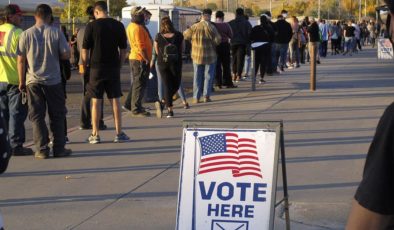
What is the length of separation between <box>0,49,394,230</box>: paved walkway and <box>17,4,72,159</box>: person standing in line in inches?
15.3

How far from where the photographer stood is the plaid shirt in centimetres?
1498

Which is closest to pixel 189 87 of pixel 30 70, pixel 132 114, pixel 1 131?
pixel 132 114

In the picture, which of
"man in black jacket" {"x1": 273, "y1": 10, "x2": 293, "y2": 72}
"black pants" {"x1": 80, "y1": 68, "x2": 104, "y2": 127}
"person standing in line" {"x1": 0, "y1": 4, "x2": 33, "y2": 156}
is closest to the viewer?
"person standing in line" {"x1": 0, "y1": 4, "x2": 33, "y2": 156}

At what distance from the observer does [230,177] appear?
5.47 metres

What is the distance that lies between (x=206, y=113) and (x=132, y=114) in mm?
1335

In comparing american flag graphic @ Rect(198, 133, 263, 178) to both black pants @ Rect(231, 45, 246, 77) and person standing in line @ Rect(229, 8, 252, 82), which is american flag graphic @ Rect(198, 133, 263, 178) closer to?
person standing in line @ Rect(229, 8, 252, 82)

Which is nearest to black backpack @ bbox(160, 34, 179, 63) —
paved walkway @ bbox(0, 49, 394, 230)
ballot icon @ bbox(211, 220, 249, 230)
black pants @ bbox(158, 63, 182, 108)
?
black pants @ bbox(158, 63, 182, 108)

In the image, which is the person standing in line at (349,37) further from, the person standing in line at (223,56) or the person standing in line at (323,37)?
the person standing in line at (223,56)

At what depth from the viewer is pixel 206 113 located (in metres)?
13.9

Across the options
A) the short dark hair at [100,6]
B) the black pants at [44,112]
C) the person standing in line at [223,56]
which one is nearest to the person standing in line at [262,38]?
the person standing in line at [223,56]

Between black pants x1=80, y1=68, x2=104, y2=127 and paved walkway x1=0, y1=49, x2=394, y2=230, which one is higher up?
black pants x1=80, y1=68, x2=104, y2=127

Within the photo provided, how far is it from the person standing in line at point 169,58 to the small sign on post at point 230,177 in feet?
24.6

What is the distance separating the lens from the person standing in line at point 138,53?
12898 mm

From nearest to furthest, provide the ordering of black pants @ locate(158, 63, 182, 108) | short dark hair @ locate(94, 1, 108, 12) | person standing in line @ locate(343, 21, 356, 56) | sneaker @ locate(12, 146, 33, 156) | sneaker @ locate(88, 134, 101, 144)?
sneaker @ locate(12, 146, 33, 156) → short dark hair @ locate(94, 1, 108, 12) → sneaker @ locate(88, 134, 101, 144) → black pants @ locate(158, 63, 182, 108) → person standing in line @ locate(343, 21, 356, 56)
